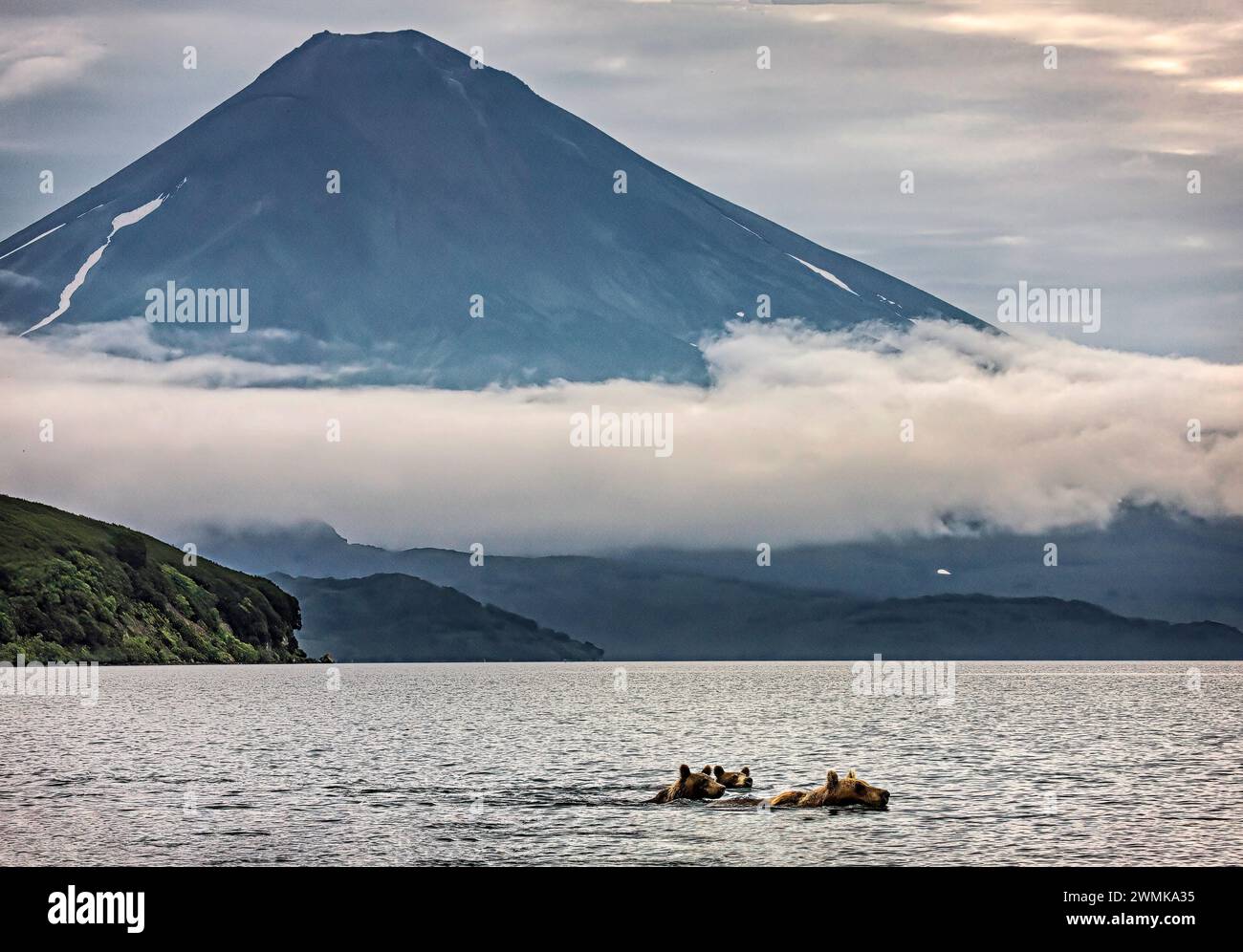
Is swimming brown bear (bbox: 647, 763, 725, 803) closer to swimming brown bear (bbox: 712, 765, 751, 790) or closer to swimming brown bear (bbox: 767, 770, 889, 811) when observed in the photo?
swimming brown bear (bbox: 712, 765, 751, 790)

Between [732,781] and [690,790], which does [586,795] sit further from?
[732,781]

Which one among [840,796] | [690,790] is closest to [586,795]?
[690,790]

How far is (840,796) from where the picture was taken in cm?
8181

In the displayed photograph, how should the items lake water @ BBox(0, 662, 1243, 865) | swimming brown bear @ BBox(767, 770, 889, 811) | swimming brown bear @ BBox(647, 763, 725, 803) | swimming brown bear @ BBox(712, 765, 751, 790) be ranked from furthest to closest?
1. swimming brown bear @ BBox(712, 765, 751, 790)
2. swimming brown bear @ BBox(647, 763, 725, 803)
3. swimming brown bear @ BBox(767, 770, 889, 811)
4. lake water @ BBox(0, 662, 1243, 865)

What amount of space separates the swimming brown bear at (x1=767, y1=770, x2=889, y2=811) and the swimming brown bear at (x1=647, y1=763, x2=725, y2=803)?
3696 millimetres

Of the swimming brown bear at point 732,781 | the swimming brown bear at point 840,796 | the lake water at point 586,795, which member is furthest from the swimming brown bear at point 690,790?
the swimming brown bear at point 840,796

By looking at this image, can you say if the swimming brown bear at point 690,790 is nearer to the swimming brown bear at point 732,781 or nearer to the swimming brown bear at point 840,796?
the swimming brown bear at point 732,781

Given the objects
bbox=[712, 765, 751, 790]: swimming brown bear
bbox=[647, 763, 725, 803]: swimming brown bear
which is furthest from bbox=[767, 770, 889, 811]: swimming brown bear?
bbox=[712, 765, 751, 790]: swimming brown bear

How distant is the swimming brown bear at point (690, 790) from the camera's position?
279ft

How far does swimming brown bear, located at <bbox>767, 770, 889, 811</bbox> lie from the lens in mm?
81750
